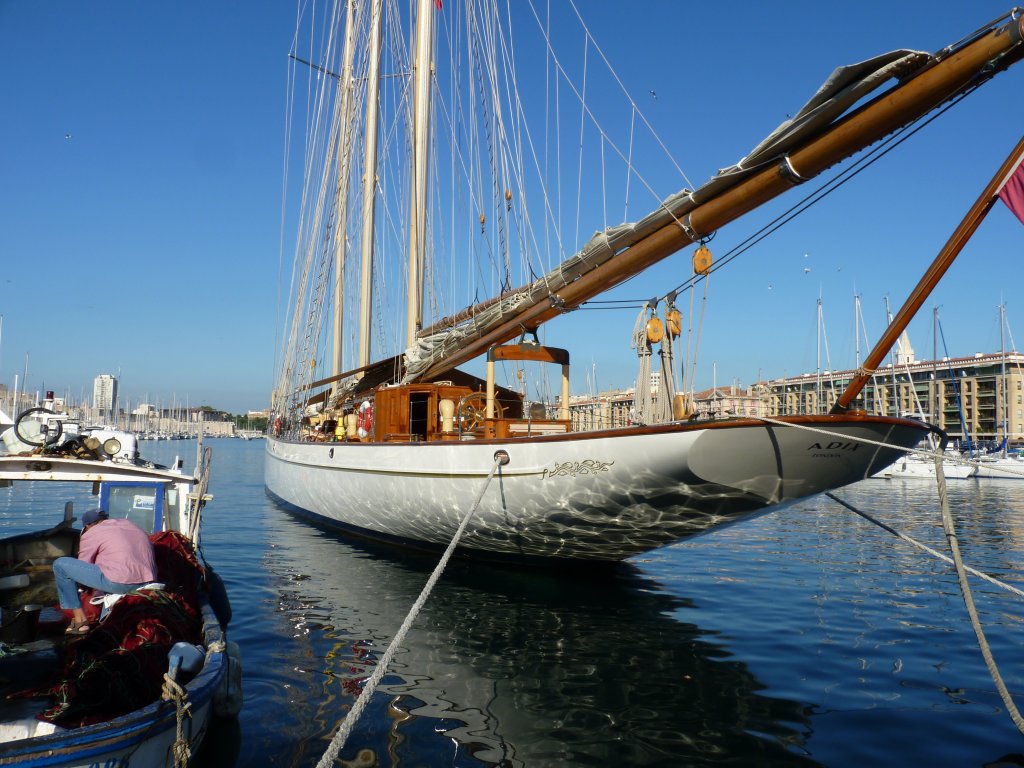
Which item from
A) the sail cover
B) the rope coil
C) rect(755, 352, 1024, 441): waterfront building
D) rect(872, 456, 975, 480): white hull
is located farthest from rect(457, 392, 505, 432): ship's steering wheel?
rect(755, 352, 1024, 441): waterfront building

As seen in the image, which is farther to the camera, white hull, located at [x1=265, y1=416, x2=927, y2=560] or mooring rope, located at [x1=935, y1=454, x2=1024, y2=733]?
white hull, located at [x1=265, y1=416, x2=927, y2=560]

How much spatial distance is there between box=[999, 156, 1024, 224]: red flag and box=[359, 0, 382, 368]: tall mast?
20.5 metres

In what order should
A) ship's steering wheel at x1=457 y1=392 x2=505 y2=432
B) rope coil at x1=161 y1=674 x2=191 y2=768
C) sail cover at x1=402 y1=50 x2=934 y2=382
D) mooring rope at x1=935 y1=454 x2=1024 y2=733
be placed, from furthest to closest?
ship's steering wheel at x1=457 y1=392 x2=505 y2=432
sail cover at x1=402 y1=50 x2=934 y2=382
mooring rope at x1=935 y1=454 x2=1024 y2=733
rope coil at x1=161 y1=674 x2=191 y2=768

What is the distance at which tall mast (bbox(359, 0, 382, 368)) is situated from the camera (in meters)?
24.8

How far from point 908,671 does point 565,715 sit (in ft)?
13.2

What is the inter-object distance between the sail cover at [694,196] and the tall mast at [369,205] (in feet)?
36.8

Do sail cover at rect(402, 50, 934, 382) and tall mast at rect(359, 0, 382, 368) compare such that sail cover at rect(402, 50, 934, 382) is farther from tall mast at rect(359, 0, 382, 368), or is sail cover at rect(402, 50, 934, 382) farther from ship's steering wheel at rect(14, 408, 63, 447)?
tall mast at rect(359, 0, 382, 368)

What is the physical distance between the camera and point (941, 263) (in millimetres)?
6953

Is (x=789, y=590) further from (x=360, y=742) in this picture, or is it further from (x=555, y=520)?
(x=360, y=742)

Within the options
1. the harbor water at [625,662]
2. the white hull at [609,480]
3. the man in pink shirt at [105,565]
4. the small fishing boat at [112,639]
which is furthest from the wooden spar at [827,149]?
the man in pink shirt at [105,565]

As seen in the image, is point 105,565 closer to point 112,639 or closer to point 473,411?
point 112,639

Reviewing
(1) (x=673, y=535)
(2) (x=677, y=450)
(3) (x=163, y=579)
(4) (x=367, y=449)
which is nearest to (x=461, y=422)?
(4) (x=367, y=449)

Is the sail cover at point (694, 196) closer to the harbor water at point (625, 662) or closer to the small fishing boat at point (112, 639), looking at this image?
the harbor water at point (625, 662)

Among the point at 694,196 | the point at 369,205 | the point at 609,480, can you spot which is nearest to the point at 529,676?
the point at 609,480
